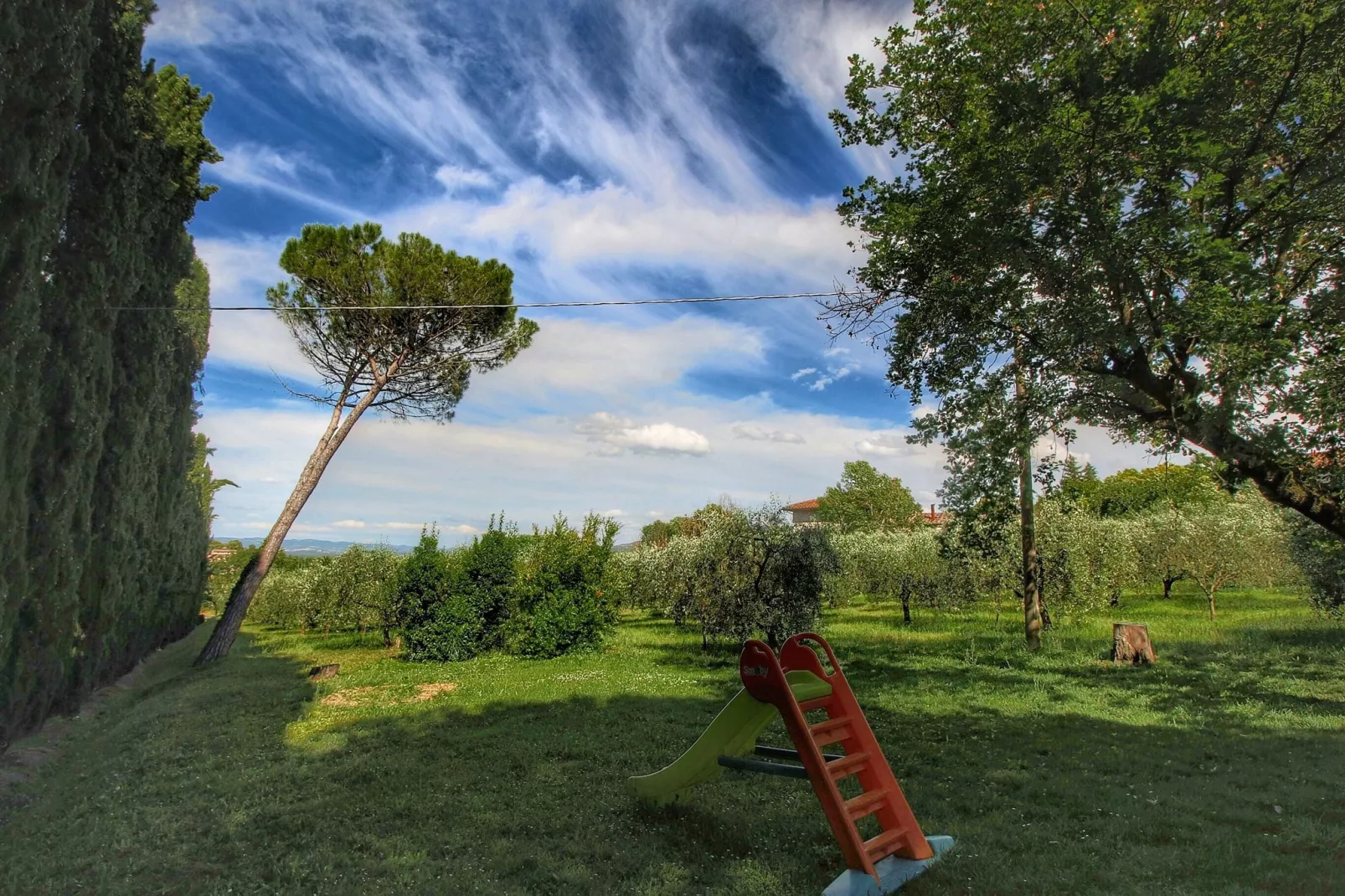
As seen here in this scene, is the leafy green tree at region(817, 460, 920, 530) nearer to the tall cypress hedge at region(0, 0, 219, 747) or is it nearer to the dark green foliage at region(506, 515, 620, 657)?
the dark green foliage at region(506, 515, 620, 657)

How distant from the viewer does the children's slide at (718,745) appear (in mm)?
4594

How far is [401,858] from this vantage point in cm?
407

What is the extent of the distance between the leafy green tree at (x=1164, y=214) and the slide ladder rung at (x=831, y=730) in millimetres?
3796

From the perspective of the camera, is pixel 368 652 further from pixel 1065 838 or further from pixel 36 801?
pixel 1065 838

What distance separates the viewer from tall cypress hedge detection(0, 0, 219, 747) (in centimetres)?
542

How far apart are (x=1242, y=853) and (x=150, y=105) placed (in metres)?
13.9

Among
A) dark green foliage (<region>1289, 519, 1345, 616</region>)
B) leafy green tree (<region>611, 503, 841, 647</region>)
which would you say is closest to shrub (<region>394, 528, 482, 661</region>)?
leafy green tree (<region>611, 503, 841, 647</region>)

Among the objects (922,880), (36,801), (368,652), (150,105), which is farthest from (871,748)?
(368,652)

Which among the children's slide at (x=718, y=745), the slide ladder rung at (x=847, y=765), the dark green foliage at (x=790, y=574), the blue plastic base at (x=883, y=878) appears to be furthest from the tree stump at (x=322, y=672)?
the blue plastic base at (x=883, y=878)

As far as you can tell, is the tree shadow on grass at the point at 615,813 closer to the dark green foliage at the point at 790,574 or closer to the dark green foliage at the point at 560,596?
the dark green foliage at the point at 790,574

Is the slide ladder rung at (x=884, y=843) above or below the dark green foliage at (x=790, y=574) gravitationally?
below

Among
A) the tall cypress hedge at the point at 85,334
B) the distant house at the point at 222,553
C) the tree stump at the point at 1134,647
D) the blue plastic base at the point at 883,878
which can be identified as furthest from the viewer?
the distant house at the point at 222,553

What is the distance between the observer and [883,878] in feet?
11.8

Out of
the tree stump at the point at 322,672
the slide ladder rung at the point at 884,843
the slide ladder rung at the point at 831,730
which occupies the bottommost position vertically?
the tree stump at the point at 322,672
